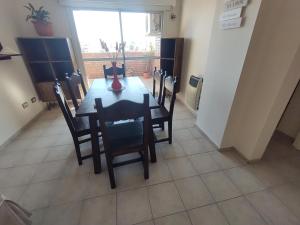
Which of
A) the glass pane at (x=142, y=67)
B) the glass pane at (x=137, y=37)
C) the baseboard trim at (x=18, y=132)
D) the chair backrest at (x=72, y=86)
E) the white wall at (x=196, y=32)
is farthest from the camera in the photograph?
the glass pane at (x=142, y=67)

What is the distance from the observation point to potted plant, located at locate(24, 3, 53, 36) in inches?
98.7

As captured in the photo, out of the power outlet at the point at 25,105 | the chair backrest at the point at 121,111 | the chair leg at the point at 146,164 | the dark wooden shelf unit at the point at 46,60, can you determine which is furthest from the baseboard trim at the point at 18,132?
the chair leg at the point at 146,164

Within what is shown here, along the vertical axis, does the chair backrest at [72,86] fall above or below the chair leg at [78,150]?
above

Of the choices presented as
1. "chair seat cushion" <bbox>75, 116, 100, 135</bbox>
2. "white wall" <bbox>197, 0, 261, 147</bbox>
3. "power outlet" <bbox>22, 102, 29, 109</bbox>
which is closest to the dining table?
"chair seat cushion" <bbox>75, 116, 100, 135</bbox>

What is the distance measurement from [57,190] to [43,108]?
2.32m

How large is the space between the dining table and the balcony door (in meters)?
1.09

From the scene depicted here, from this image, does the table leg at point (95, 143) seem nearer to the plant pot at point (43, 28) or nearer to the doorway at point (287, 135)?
the doorway at point (287, 135)

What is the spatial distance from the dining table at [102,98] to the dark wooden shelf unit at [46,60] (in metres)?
1.26

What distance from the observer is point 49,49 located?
9.23ft

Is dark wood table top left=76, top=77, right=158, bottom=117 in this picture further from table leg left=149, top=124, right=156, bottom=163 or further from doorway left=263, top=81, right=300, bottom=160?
doorway left=263, top=81, right=300, bottom=160

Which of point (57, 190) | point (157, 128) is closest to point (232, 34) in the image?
point (157, 128)

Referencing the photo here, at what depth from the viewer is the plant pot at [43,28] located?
2555 mm

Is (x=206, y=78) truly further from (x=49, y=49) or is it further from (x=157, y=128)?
(x=49, y=49)

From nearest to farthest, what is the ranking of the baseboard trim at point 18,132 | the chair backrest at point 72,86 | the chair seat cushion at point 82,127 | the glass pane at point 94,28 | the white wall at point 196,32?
the chair seat cushion at point 82,127 → the chair backrest at point 72,86 → the baseboard trim at point 18,132 → the white wall at point 196,32 → the glass pane at point 94,28
